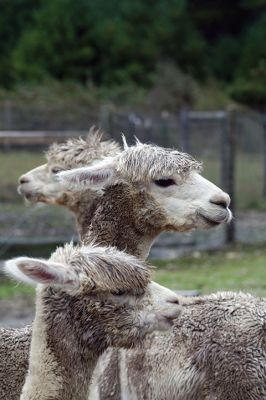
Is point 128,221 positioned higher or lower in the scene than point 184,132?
higher

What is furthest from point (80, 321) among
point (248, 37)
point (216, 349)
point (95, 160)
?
point (248, 37)

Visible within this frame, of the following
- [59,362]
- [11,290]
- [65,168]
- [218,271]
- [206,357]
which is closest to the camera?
[59,362]

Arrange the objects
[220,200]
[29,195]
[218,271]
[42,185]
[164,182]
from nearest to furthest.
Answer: [220,200] → [164,182] → [42,185] → [29,195] → [218,271]

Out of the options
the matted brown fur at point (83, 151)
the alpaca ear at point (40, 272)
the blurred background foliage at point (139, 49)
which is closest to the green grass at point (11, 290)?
the matted brown fur at point (83, 151)

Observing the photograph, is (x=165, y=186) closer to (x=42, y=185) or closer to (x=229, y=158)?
(x=42, y=185)

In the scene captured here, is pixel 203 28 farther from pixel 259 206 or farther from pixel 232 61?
pixel 259 206

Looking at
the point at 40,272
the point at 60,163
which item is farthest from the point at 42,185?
the point at 40,272

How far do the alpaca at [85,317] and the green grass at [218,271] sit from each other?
6.46m

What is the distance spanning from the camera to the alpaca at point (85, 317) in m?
5.89

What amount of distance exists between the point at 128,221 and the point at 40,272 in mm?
1588

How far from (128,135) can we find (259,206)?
221 inches

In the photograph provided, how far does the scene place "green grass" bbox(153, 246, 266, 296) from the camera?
1411cm

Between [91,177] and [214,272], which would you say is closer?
[91,177]

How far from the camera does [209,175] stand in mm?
20875
